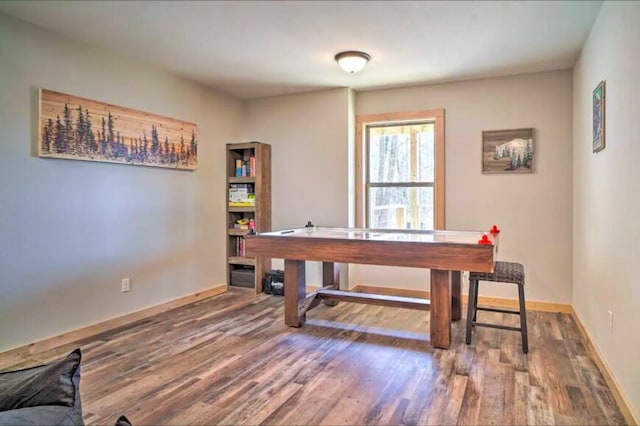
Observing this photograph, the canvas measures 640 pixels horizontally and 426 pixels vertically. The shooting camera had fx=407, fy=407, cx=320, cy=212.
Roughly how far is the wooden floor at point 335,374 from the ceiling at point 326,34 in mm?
2422

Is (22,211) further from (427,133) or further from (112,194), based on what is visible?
(427,133)

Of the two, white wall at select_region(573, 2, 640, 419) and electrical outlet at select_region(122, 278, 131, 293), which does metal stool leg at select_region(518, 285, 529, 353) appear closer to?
white wall at select_region(573, 2, 640, 419)

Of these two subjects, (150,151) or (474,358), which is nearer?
(474,358)

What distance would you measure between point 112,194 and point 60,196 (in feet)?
1.52

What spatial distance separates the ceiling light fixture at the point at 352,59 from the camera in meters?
3.55

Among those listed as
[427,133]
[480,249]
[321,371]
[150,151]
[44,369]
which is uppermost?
[427,133]

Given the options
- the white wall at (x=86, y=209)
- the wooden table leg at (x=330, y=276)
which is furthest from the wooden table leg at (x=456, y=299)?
the white wall at (x=86, y=209)

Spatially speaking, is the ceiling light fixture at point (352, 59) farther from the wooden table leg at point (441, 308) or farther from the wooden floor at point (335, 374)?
the wooden floor at point (335, 374)

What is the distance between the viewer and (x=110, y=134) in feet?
11.8

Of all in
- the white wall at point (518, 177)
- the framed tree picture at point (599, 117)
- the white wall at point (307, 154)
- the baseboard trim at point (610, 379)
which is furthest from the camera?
the white wall at point (307, 154)

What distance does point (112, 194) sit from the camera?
A: 3652mm

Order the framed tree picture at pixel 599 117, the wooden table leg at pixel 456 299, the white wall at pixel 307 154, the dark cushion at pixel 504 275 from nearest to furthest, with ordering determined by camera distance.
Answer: the framed tree picture at pixel 599 117
the dark cushion at pixel 504 275
the wooden table leg at pixel 456 299
the white wall at pixel 307 154

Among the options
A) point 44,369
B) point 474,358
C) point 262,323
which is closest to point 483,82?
point 474,358

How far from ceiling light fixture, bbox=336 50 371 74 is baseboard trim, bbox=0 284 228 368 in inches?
116
